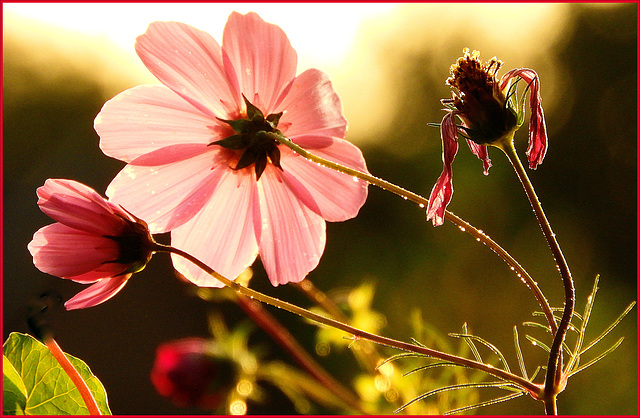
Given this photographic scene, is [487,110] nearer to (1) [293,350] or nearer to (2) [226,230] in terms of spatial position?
(2) [226,230]

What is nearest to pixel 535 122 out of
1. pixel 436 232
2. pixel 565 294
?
pixel 565 294

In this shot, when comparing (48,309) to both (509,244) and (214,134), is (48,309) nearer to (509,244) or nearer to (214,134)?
(214,134)

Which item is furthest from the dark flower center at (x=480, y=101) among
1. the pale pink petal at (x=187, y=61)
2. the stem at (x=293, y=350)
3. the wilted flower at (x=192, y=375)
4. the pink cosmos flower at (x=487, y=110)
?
the wilted flower at (x=192, y=375)

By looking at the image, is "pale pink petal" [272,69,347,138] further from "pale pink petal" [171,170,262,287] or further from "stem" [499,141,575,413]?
"stem" [499,141,575,413]

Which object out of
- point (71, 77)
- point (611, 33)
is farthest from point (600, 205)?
point (71, 77)

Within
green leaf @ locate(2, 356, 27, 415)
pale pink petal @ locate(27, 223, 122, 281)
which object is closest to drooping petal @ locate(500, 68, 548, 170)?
pale pink petal @ locate(27, 223, 122, 281)

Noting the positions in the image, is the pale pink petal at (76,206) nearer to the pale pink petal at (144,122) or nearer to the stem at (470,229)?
the pale pink petal at (144,122)
